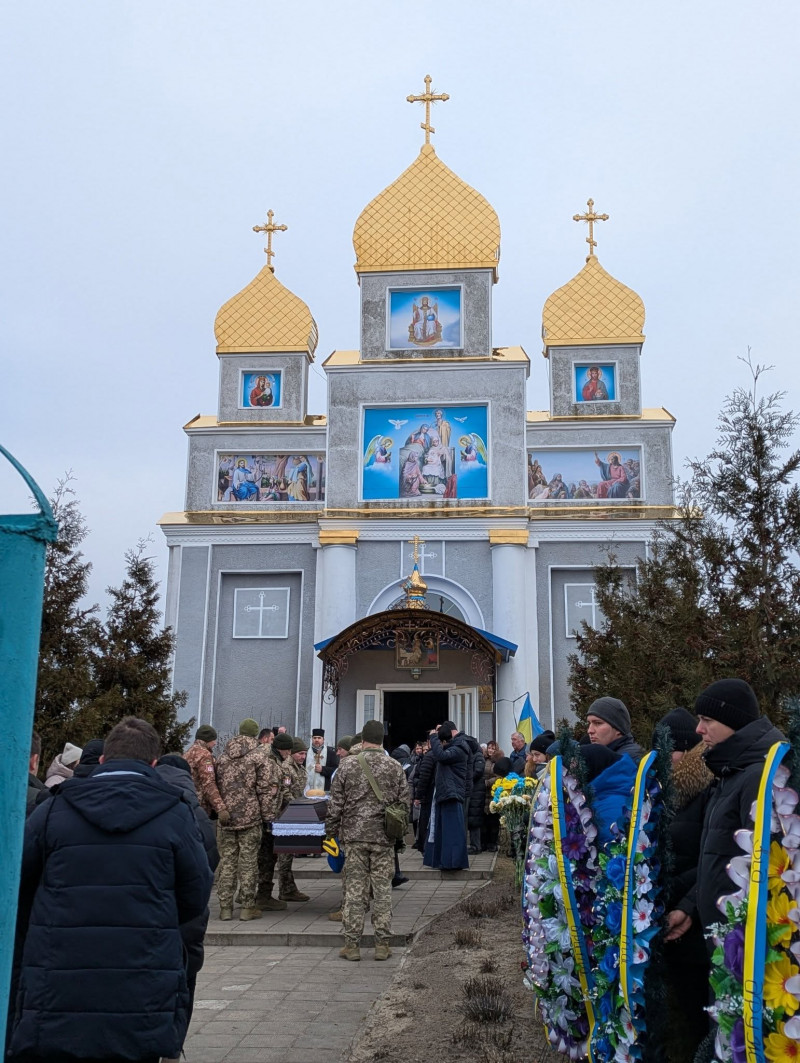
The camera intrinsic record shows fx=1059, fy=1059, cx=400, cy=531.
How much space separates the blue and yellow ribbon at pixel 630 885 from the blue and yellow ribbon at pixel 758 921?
91 centimetres

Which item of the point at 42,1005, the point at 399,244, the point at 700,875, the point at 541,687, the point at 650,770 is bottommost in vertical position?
the point at 42,1005

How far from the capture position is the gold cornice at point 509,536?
2272cm

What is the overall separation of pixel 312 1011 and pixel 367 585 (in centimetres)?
1644

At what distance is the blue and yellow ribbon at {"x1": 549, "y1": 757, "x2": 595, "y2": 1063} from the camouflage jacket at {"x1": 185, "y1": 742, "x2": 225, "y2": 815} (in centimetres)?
575

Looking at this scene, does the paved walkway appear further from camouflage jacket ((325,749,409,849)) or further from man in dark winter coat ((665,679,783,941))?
man in dark winter coat ((665,679,783,941))

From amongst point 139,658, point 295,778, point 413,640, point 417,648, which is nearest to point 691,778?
point 295,778

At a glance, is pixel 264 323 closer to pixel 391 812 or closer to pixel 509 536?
pixel 509 536

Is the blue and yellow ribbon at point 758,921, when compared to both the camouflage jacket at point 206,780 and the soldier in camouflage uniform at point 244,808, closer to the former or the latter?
the soldier in camouflage uniform at point 244,808

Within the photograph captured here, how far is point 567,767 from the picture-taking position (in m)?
5.09

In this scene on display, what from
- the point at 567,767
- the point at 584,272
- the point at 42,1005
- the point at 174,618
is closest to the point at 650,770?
the point at 567,767

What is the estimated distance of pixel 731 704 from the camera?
4.31 m

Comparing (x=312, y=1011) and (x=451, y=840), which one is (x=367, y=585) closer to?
(x=451, y=840)

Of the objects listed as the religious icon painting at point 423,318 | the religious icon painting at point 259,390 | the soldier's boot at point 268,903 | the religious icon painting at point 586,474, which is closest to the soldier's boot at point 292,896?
the soldier's boot at point 268,903

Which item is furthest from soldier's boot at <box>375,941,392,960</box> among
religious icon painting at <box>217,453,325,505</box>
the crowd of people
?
religious icon painting at <box>217,453,325,505</box>
